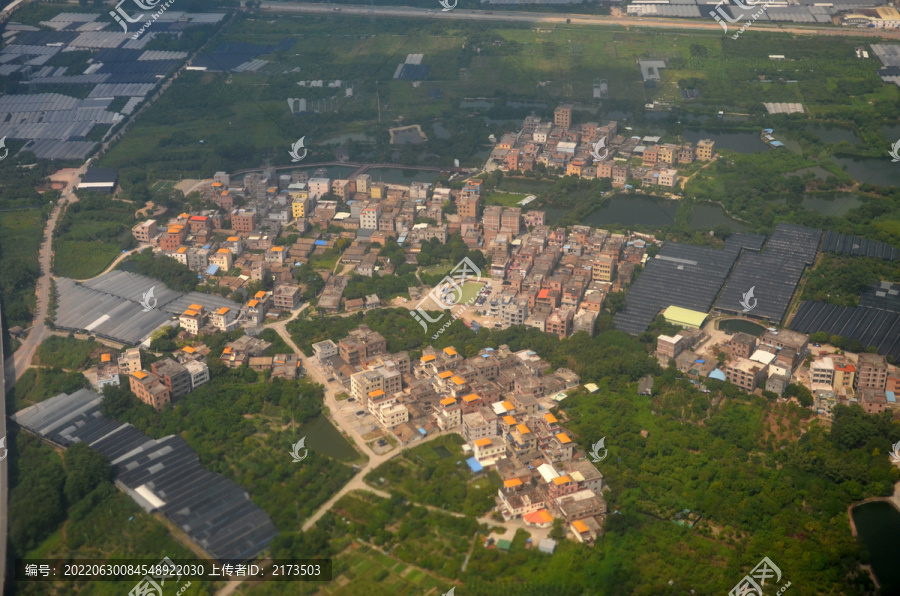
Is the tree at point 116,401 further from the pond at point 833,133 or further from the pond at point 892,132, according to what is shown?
the pond at point 892,132

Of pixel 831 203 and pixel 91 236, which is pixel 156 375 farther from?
pixel 831 203

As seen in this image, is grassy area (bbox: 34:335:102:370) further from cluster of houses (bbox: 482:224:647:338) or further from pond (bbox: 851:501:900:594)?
pond (bbox: 851:501:900:594)

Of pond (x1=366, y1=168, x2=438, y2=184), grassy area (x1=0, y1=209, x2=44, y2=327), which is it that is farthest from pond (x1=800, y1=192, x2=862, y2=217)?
grassy area (x1=0, y1=209, x2=44, y2=327)

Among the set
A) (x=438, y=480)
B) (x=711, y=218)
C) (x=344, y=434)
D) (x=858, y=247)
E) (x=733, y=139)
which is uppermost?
(x=438, y=480)

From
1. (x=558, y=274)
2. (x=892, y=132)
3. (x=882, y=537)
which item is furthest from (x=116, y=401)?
(x=892, y=132)

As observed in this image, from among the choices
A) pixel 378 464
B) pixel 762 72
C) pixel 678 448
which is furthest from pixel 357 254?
pixel 762 72

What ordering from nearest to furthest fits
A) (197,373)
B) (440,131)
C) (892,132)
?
(197,373) < (892,132) < (440,131)
